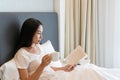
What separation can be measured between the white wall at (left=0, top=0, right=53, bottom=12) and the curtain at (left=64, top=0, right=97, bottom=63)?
13.8 inches

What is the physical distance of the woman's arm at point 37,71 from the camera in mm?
1990

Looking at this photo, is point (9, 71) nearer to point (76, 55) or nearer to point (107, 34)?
point (76, 55)

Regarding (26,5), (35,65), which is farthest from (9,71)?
(26,5)

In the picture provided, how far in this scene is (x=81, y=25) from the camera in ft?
10.9

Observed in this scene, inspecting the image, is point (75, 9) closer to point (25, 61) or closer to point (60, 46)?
point (60, 46)

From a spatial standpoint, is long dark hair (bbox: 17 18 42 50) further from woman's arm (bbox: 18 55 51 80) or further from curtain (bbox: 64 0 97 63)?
curtain (bbox: 64 0 97 63)

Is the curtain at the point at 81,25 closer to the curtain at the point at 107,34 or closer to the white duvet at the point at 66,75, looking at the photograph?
the curtain at the point at 107,34

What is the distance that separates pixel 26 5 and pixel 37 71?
3.46 feet

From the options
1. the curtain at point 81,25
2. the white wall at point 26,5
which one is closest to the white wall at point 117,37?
the curtain at point 81,25

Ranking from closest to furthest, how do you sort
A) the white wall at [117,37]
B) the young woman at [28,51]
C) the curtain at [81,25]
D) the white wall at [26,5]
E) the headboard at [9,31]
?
1. the young woman at [28,51]
2. the headboard at [9,31]
3. the white wall at [26,5]
4. the white wall at [117,37]
5. the curtain at [81,25]

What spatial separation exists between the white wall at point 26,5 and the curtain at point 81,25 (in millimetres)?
351

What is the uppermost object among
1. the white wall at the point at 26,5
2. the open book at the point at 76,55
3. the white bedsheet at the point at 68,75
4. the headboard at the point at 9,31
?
the white wall at the point at 26,5

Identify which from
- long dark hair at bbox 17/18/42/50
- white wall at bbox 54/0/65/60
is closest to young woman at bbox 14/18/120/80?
long dark hair at bbox 17/18/42/50

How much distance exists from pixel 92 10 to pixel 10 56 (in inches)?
57.9
